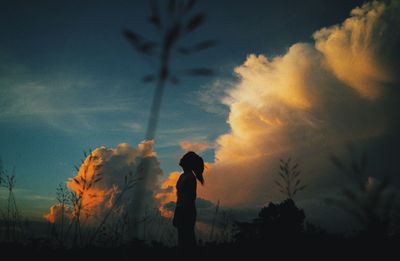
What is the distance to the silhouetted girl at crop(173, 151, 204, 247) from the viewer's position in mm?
5711

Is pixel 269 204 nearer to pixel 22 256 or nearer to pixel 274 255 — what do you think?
pixel 274 255

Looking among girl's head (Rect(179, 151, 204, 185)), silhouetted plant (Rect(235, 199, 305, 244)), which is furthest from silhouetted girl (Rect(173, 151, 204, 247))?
silhouetted plant (Rect(235, 199, 305, 244))

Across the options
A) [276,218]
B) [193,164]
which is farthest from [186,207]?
[276,218]

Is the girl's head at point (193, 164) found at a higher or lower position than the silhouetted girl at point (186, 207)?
higher

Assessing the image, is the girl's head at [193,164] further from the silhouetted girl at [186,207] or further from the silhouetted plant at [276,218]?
the silhouetted plant at [276,218]

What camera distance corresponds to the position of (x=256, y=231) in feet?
46.3

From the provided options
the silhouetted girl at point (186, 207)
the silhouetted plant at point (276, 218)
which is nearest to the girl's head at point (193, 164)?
the silhouetted girl at point (186, 207)

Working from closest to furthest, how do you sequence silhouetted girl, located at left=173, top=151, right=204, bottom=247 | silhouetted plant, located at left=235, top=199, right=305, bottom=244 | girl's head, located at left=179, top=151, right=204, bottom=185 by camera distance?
silhouetted girl, located at left=173, top=151, right=204, bottom=247
girl's head, located at left=179, top=151, right=204, bottom=185
silhouetted plant, located at left=235, top=199, right=305, bottom=244

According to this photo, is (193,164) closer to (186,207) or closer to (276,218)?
(186,207)

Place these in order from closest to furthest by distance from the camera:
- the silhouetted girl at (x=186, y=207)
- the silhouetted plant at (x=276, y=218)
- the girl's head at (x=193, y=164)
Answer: the silhouetted girl at (x=186, y=207), the girl's head at (x=193, y=164), the silhouetted plant at (x=276, y=218)

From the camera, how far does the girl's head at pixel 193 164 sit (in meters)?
6.08

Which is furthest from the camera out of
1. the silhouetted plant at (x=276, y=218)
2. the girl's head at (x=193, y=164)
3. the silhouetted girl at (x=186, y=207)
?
the silhouetted plant at (x=276, y=218)

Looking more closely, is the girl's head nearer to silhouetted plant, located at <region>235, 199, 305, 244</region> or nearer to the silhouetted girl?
the silhouetted girl

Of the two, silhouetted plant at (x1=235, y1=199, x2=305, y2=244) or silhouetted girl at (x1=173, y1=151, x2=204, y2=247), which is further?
silhouetted plant at (x1=235, y1=199, x2=305, y2=244)
